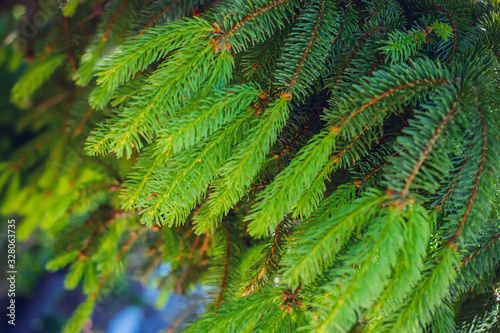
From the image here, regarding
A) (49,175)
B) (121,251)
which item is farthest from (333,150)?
(49,175)

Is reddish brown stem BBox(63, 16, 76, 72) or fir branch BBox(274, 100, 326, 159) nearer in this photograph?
fir branch BBox(274, 100, 326, 159)

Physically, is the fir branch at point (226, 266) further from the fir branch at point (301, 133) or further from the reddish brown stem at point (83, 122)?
the reddish brown stem at point (83, 122)

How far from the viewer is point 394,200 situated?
327 mm

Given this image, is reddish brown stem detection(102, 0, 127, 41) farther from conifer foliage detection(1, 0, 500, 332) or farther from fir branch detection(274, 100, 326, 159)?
fir branch detection(274, 100, 326, 159)

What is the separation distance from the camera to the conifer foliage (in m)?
0.34

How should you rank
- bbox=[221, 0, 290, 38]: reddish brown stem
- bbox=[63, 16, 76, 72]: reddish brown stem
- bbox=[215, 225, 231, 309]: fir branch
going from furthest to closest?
bbox=[63, 16, 76, 72]: reddish brown stem
bbox=[215, 225, 231, 309]: fir branch
bbox=[221, 0, 290, 38]: reddish brown stem

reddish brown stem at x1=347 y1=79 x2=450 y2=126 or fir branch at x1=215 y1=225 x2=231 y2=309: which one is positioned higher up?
reddish brown stem at x1=347 y1=79 x2=450 y2=126

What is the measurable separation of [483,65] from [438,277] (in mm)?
260

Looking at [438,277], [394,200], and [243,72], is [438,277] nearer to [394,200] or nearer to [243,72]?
[394,200]

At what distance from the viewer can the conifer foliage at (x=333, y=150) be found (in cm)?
34

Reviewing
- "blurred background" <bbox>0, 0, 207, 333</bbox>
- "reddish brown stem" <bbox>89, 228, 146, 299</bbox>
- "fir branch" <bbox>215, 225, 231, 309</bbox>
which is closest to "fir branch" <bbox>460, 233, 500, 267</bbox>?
"fir branch" <bbox>215, 225, 231, 309</bbox>

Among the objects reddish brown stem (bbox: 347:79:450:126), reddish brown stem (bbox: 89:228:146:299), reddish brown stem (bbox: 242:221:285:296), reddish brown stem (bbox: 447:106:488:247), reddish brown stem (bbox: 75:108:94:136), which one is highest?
reddish brown stem (bbox: 347:79:450:126)

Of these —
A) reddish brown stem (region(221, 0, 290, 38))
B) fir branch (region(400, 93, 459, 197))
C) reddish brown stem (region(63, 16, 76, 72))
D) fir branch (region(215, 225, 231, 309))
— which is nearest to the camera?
fir branch (region(400, 93, 459, 197))

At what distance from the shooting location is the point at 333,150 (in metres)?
0.42
